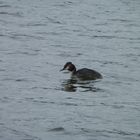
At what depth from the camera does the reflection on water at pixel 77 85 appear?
15992 millimetres

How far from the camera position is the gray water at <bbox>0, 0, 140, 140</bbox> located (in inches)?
515

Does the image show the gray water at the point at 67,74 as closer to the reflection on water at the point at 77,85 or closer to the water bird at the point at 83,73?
the reflection on water at the point at 77,85

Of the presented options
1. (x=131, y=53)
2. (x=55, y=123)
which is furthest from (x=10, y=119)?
(x=131, y=53)

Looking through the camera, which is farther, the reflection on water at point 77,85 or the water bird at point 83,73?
the water bird at point 83,73

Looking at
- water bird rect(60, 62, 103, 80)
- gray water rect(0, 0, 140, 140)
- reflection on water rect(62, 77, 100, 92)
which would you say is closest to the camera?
gray water rect(0, 0, 140, 140)

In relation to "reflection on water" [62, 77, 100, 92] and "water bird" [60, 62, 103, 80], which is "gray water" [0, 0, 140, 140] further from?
"water bird" [60, 62, 103, 80]

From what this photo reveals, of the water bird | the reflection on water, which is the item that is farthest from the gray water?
the water bird

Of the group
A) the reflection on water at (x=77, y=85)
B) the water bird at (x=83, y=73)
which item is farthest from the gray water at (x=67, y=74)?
the water bird at (x=83, y=73)

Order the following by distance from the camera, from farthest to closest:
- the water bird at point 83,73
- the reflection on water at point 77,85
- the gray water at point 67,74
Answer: the water bird at point 83,73
the reflection on water at point 77,85
the gray water at point 67,74

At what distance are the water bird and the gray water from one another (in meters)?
0.13

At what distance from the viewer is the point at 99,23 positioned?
23547 mm

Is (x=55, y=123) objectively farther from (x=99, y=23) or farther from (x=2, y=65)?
(x=99, y=23)

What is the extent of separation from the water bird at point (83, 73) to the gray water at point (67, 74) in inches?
5.3

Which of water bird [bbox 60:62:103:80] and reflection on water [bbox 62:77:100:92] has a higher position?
water bird [bbox 60:62:103:80]
